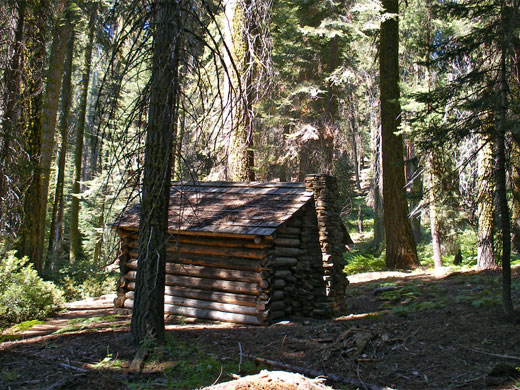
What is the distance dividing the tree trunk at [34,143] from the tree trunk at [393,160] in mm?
10255

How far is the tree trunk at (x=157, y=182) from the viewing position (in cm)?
603

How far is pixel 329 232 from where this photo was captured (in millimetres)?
10008

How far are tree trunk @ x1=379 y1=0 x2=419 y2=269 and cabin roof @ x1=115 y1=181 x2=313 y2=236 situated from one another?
4.81m

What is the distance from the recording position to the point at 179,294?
10.3m

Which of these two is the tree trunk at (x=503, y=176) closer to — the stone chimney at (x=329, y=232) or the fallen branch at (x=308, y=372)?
the fallen branch at (x=308, y=372)

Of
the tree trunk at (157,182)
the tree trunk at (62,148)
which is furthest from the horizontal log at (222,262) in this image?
the tree trunk at (62,148)

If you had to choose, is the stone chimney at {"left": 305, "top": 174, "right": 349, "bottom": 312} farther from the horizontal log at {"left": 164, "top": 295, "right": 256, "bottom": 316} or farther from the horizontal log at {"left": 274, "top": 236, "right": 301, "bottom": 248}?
the horizontal log at {"left": 164, "top": 295, "right": 256, "bottom": 316}

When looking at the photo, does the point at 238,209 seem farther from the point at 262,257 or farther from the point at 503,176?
the point at 503,176

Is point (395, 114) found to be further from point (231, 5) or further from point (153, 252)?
point (153, 252)

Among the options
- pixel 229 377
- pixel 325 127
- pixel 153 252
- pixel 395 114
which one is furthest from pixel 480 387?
pixel 325 127

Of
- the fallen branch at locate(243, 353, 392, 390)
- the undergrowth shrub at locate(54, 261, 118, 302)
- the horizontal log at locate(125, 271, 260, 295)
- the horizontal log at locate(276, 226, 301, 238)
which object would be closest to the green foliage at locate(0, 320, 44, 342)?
the horizontal log at locate(125, 271, 260, 295)

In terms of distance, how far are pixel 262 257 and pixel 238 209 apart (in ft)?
4.88

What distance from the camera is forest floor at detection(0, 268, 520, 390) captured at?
5305 mm

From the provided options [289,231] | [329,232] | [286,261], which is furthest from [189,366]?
[329,232]
